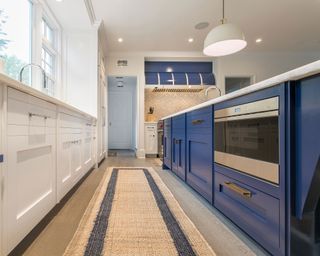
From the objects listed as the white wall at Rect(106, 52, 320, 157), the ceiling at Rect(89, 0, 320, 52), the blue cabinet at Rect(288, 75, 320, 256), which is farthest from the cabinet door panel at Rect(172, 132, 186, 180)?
the white wall at Rect(106, 52, 320, 157)

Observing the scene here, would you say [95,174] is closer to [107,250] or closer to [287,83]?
[107,250]

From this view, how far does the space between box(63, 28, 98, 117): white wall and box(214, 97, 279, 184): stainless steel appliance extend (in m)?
3.12

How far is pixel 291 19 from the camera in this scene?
4.39 m

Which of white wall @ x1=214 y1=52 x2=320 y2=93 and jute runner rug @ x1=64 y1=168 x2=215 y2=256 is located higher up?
white wall @ x1=214 y1=52 x2=320 y2=93

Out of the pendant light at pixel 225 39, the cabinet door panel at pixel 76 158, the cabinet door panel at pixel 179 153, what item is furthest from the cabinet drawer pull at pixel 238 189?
the pendant light at pixel 225 39

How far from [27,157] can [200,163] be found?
1401 mm

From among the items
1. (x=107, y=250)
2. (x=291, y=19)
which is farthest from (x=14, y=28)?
(x=291, y=19)

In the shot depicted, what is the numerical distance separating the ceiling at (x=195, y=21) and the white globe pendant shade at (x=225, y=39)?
1.12 metres

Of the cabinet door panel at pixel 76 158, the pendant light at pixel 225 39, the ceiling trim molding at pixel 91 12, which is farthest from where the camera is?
the ceiling trim molding at pixel 91 12

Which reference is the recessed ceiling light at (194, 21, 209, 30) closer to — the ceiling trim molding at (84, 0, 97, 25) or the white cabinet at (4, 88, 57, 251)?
the ceiling trim molding at (84, 0, 97, 25)

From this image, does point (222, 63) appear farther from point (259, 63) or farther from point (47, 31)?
point (47, 31)

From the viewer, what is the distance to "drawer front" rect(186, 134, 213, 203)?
1905mm

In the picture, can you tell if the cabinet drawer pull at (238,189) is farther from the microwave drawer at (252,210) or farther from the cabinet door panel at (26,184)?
the cabinet door panel at (26,184)

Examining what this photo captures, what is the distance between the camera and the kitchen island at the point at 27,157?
3.43ft
